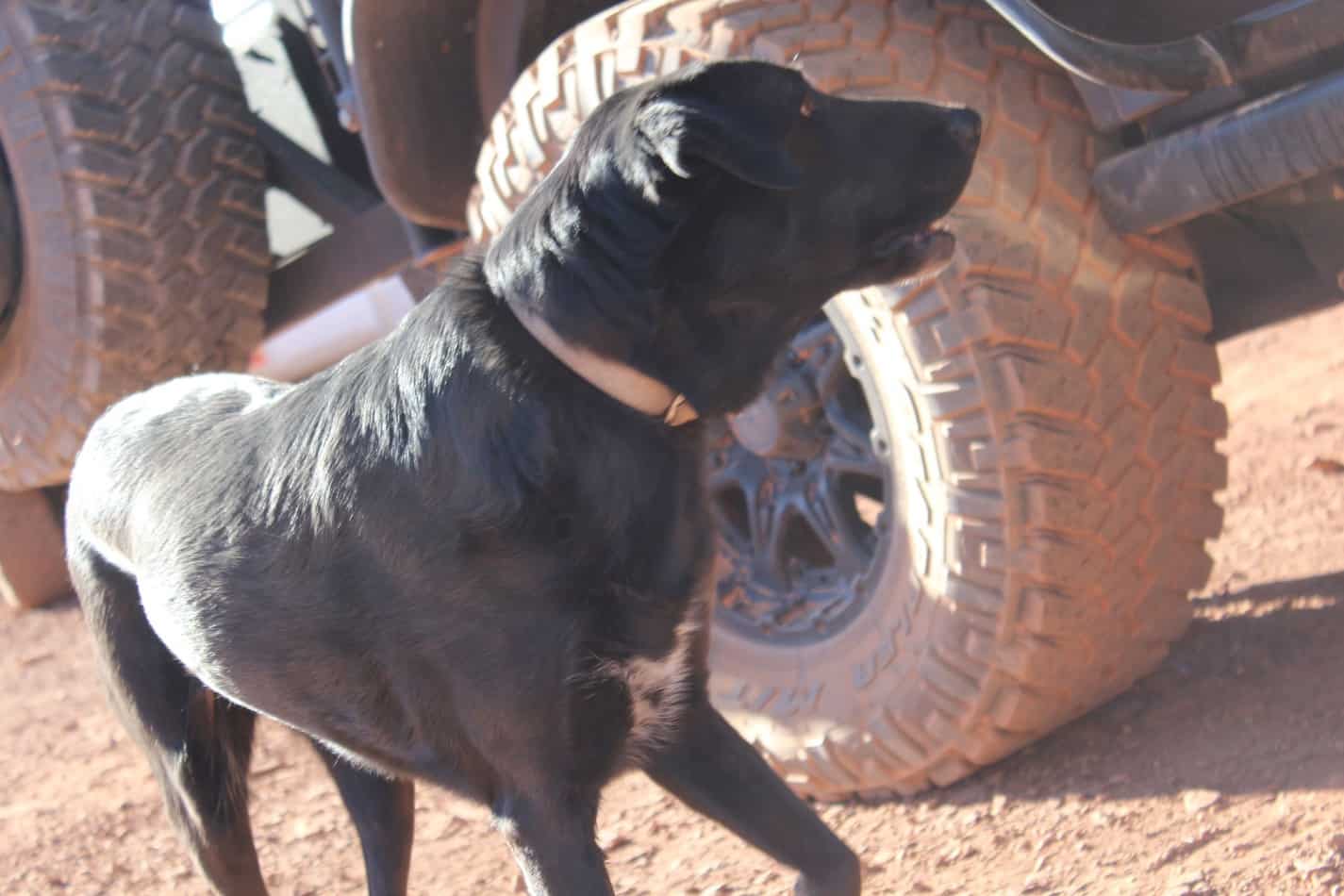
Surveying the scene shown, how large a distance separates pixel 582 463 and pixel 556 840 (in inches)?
23.3

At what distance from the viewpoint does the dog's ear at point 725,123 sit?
194 centimetres

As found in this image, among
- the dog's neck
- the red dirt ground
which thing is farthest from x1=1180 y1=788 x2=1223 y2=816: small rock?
the dog's neck

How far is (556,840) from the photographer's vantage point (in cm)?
221


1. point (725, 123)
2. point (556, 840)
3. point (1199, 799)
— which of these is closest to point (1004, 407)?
point (1199, 799)

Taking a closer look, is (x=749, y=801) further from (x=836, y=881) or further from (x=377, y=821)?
(x=377, y=821)

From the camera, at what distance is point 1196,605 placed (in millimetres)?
3709

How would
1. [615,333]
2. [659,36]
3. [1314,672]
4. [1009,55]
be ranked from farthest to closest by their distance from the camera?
[1314,672]
[659,36]
[1009,55]
[615,333]

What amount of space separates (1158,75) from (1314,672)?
4.85 ft

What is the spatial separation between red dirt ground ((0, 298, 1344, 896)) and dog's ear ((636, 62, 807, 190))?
1451 millimetres

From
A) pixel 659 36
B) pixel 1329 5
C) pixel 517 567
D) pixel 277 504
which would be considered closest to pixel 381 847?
pixel 277 504

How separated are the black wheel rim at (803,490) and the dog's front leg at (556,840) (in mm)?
1046

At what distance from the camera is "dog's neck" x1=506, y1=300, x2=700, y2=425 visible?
7.01 ft

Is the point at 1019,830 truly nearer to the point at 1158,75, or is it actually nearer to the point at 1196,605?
the point at 1196,605

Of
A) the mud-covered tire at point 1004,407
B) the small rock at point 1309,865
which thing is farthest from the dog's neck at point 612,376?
the small rock at point 1309,865
